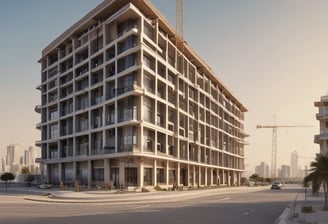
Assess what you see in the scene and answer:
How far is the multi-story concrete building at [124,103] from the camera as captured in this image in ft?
195

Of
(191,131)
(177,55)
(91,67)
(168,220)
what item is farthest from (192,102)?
(168,220)

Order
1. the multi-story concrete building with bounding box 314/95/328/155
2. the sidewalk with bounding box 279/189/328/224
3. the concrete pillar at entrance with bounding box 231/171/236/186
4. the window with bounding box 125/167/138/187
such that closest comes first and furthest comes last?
the sidewalk with bounding box 279/189/328/224, the window with bounding box 125/167/138/187, the multi-story concrete building with bounding box 314/95/328/155, the concrete pillar at entrance with bounding box 231/171/236/186

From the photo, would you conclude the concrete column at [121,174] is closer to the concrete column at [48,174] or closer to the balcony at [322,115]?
the concrete column at [48,174]

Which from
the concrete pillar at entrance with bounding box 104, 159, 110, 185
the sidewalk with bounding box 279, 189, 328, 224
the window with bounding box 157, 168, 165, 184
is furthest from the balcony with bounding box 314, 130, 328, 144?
the sidewalk with bounding box 279, 189, 328, 224

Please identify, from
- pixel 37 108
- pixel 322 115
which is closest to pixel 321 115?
pixel 322 115

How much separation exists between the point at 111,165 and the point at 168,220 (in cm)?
4269

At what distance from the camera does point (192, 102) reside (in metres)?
82.4

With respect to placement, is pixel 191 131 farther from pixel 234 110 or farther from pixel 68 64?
pixel 234 110

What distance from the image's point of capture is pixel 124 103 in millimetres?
60688

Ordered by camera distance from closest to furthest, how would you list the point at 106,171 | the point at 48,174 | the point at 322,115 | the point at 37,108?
the point at 106,171 < the point at 322,115 < the point at 48,174 < the point at 37,108

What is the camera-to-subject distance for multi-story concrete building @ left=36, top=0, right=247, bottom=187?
59.5 metres

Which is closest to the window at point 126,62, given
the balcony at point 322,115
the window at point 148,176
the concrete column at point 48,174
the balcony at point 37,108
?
the window at point 148,176

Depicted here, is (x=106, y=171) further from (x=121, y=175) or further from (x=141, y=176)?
(x=141, y=176)

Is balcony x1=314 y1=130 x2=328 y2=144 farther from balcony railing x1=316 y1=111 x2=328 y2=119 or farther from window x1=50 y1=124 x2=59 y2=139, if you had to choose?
window x1=50 y1=124 x2=59 y2=139
